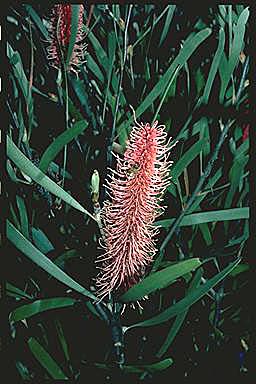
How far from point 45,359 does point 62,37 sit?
0.98 feet

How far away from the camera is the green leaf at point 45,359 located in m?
0.50

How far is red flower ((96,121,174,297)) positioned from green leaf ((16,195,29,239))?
71 mm

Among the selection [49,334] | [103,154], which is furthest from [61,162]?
[49,334]

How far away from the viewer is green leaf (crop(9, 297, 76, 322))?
1.62 ft

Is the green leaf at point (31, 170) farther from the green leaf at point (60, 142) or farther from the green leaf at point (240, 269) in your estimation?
the green leaf at point (240, 269)

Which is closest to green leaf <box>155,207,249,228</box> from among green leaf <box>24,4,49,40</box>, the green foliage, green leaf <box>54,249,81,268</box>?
the green foliage

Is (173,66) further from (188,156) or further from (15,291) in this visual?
(15,291)

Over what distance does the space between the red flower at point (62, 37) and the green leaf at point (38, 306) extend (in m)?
0.22

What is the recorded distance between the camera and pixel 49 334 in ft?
1.83

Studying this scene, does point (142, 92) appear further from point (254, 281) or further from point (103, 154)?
point (254, 281)

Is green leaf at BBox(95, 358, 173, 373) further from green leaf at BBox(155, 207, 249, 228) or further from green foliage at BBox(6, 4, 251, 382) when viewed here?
green leaf at BBox(155, 207, 249, 228)

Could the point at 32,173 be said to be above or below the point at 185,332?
above

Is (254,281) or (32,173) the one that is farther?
(254,281)

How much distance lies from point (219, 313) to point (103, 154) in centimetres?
19
